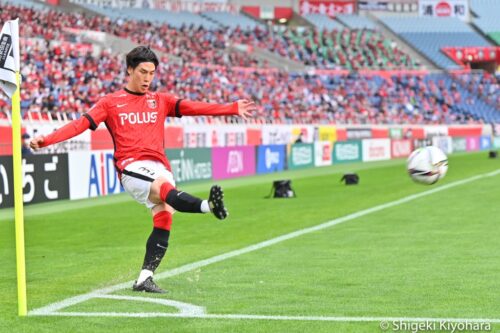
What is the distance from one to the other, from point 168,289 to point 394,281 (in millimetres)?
2154

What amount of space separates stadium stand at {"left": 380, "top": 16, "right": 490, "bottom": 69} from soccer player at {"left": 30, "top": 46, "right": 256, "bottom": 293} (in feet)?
257

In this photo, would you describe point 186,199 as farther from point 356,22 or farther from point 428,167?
point 356,22

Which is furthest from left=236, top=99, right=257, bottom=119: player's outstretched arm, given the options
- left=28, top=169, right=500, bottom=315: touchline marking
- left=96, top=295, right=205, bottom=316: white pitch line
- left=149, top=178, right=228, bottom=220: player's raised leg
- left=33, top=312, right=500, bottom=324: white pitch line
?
left=28, top=169, right=500, bottom=315: touchline marking

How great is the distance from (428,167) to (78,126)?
5812mm

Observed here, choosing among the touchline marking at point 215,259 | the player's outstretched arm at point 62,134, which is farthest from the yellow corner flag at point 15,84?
the touchline marking at point 215,259

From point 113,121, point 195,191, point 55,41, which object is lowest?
point 195,191

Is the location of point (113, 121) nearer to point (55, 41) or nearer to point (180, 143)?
point (180, 143)

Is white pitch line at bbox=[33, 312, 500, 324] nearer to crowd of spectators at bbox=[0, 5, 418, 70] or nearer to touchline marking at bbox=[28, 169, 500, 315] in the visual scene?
touchline marking at bbox=[28, 169, 500, 315]

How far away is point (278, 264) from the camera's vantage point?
37.6ft

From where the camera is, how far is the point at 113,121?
9.02 meters

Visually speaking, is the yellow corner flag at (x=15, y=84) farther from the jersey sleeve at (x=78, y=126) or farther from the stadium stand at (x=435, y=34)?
the stadium stand at (x=435, y=34)

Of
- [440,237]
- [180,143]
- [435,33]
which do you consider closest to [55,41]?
[180,143]

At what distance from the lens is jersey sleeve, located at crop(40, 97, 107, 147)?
26.8 ft

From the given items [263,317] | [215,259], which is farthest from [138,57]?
[215,259]
